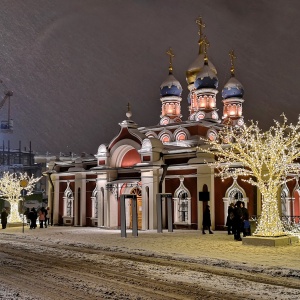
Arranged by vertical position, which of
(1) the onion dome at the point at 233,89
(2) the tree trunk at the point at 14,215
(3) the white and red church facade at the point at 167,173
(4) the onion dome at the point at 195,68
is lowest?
(2) the tree trunk at the point at 14,215

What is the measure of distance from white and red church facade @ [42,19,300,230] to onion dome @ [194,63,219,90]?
0.24ft

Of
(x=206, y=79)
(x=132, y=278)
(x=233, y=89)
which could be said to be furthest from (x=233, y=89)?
(x=132, y=278)

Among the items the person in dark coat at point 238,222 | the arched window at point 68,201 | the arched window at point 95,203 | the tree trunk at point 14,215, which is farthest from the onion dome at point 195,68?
the person in dark coat at point 238,222

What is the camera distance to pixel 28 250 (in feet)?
52.4

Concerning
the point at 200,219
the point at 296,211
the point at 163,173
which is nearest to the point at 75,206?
the point at 163,173

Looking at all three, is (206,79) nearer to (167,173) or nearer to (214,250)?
(167,173)

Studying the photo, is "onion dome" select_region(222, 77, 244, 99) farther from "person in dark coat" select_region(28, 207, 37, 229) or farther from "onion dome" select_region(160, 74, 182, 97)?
"person in dark coat" select_region(28, 207, 37, 229)

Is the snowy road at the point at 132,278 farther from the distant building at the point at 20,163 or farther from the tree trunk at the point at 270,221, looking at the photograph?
the distant building at the point at 20,163

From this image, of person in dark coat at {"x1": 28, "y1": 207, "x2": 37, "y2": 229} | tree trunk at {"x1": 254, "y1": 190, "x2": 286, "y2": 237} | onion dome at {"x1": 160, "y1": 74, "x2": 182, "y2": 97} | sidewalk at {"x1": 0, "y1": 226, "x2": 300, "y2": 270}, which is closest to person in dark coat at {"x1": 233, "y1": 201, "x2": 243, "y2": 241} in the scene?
sidewalk at {"x1": 0, "y1": 226, "x2": 300, "y2": 270}

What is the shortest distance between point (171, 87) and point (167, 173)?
12187 mm

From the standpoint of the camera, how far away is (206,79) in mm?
33938

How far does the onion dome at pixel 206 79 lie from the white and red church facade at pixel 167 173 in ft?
0.24

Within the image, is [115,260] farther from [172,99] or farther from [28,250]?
[172,99]

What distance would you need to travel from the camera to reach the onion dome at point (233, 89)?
119ft
